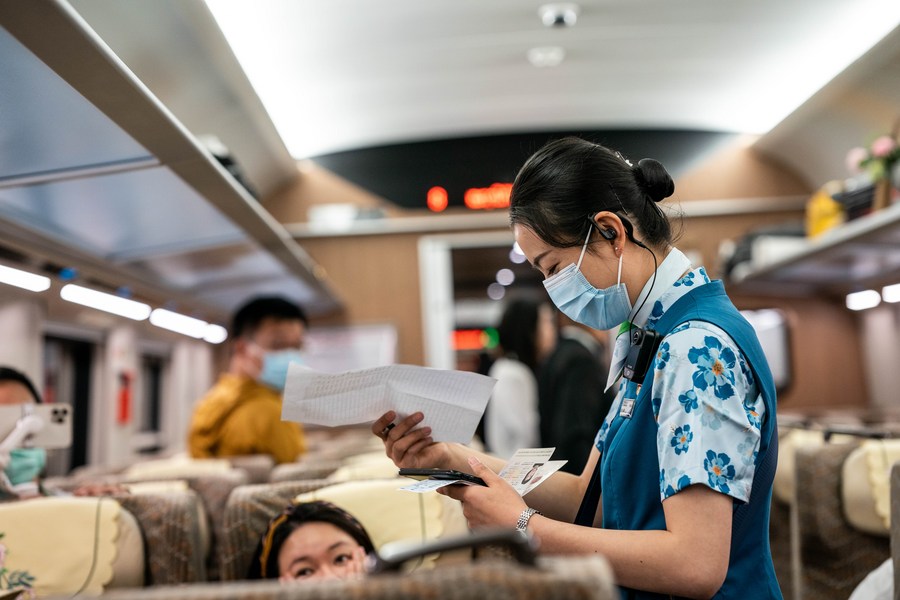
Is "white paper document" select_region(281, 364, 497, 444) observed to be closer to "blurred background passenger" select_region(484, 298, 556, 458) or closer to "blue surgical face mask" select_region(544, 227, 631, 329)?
"blue surgical face mask" select_region(544, 227, 631, 329)

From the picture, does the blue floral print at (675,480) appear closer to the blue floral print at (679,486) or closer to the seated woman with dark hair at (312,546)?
the blue floral print at (679,486)

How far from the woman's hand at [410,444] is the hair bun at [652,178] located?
737 millimetres

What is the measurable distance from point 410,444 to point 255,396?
10.0 ft

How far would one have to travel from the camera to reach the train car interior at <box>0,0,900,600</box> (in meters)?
2.36

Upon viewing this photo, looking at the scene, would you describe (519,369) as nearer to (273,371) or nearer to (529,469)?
(273,371)

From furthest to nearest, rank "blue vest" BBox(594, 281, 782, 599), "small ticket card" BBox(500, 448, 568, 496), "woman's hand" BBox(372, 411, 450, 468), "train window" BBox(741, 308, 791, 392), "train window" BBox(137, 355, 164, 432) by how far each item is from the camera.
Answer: "train window" BBox(741, 308, 791, 392) → "train window" BBox(137, 355, 164, 432) → "woman's hand" BBox(372, 411, 450, 468) → "small ticket card" BBox(500, 448, 568, 496) → "blue vest" BBox(594, 281, 782, 599)

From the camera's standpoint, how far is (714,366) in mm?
1480

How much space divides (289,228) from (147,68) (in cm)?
351

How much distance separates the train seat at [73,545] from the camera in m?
2.29

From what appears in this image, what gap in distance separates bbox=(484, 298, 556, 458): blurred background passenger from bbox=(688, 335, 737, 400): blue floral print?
2.96 meters

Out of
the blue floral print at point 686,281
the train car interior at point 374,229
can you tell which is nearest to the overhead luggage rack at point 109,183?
the train car interior at point 374,229

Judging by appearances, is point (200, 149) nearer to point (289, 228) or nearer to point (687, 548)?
point (687, 548)

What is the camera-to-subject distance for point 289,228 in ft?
25.4

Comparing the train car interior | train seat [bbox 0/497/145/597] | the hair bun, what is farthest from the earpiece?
train seat [bbox 0/497/145/597]
